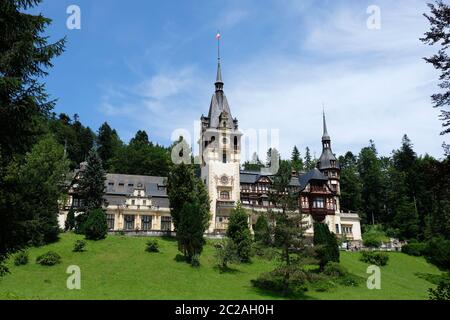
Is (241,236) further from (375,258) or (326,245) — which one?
(375,258)

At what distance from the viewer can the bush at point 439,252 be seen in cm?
5534

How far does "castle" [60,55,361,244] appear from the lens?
65.0m

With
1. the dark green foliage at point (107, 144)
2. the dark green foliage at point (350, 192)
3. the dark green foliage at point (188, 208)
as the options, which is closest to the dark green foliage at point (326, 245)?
the dark green foliage at point (188, 208)

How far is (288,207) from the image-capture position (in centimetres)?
4022

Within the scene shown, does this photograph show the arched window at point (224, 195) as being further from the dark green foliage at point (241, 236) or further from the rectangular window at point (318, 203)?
the dark green foliage at point (241, 236)

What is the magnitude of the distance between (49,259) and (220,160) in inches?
1312

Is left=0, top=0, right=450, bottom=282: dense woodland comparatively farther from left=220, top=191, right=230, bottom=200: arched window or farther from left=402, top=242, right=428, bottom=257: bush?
left=220, top=191, right=230, bottom=200: arched window

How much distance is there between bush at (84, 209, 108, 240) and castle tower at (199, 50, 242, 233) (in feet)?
58.1

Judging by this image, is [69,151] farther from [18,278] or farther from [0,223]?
[0,223]

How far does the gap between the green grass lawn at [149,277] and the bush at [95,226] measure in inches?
50.7

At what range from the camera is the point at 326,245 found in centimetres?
4622

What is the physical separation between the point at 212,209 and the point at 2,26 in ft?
165

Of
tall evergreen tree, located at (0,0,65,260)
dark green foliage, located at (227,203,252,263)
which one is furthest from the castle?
tall evergreen tree, located at (0,0,65,260)

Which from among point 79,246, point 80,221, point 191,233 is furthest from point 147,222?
point 191,233
